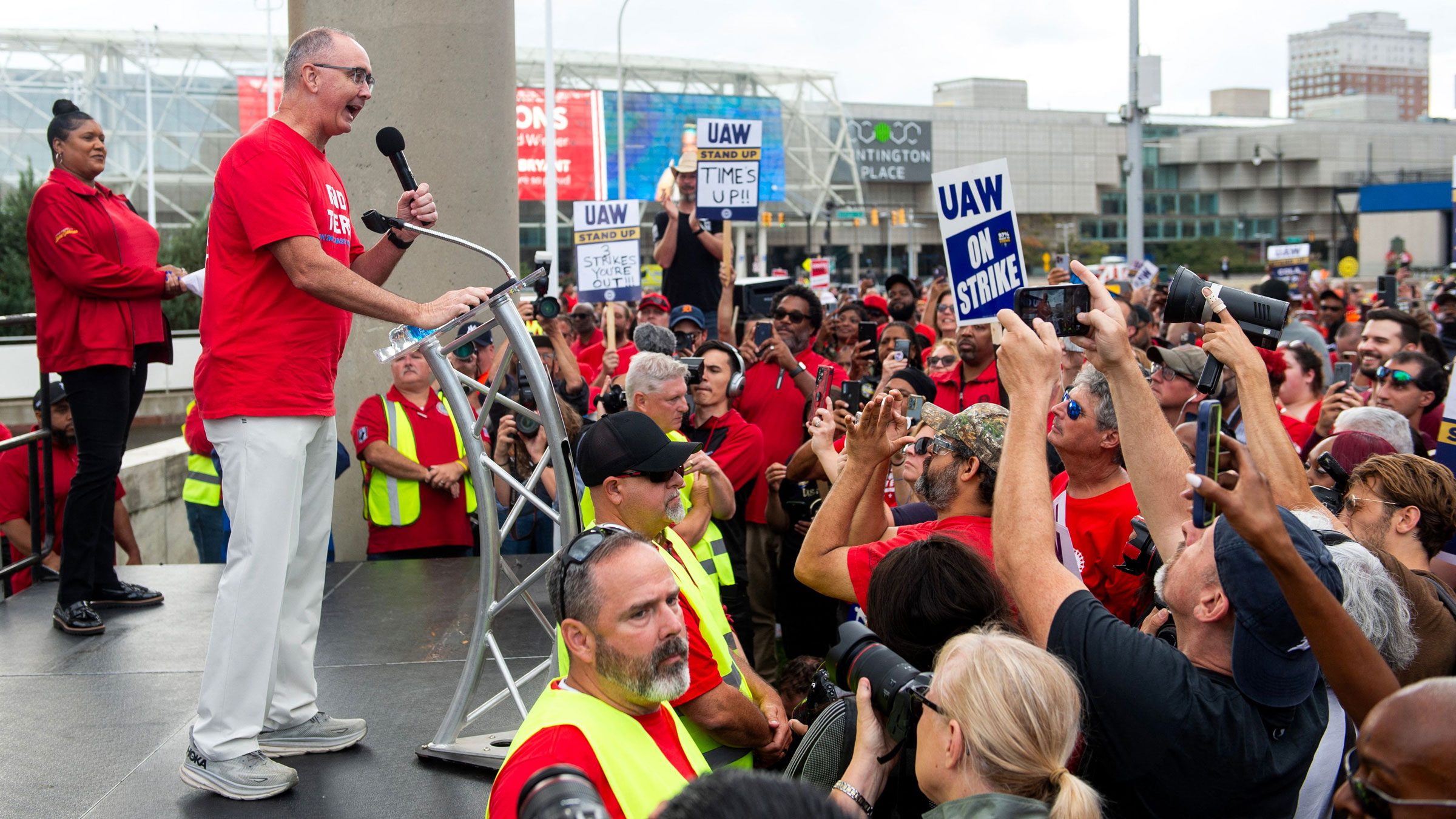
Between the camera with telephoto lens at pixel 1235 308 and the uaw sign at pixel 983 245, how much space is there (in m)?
2.22

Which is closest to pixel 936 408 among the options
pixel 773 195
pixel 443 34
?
pixel 443 34

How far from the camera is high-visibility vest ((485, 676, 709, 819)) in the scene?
2.23 m

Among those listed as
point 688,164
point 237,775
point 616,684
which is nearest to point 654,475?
point 616,684

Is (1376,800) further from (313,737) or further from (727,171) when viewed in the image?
(727,171)

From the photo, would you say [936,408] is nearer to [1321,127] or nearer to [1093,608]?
[1093,608]

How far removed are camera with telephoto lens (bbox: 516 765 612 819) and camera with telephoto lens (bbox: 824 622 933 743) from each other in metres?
0.68

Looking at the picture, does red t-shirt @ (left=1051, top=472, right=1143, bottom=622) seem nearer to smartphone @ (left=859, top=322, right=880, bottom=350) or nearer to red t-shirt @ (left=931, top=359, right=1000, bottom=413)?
red t-shirt @ (left=931, top=359, right=1000, bottom=413)

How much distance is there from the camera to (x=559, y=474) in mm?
3572

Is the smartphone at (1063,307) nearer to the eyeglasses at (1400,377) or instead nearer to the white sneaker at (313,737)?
the white sneaker at (313,737)

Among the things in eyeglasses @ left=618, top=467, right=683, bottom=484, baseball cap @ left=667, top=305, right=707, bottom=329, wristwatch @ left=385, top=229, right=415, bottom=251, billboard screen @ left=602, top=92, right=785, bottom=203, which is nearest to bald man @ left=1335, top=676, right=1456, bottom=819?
eyeglasses @ left=618, top=467, right=683, bottom=484

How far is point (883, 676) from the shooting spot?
2295 mm

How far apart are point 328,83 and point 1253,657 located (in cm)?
299

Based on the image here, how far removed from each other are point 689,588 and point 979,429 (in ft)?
3.70

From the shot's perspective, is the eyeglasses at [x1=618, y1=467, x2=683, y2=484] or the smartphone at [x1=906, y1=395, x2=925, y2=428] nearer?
the eyeglasses at [x1=618, y1=467, x2=683, y2=484]
